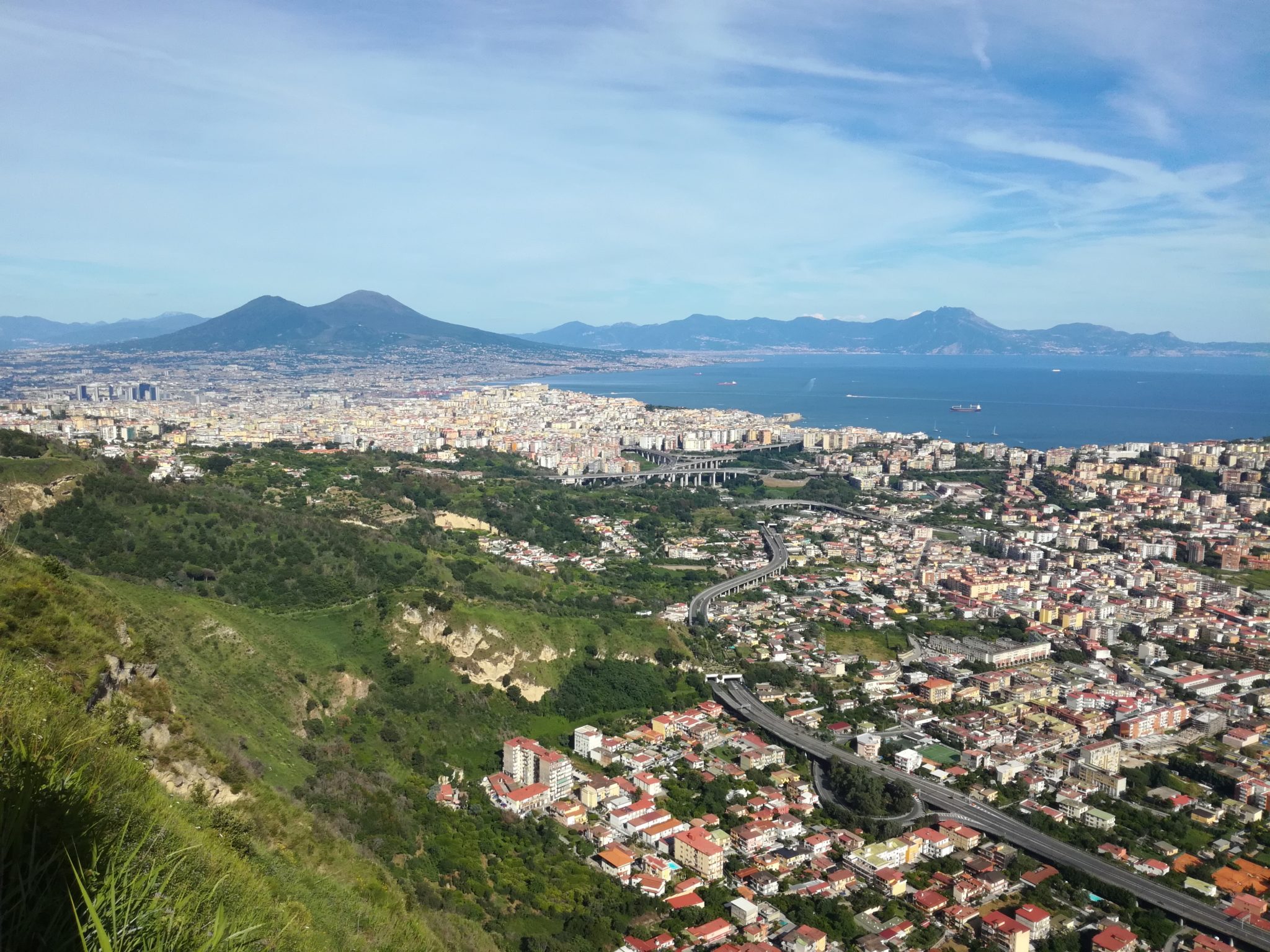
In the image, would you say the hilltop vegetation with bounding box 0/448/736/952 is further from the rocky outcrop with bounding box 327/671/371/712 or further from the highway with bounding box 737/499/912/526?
the highway with bounding box 737/499/912/526

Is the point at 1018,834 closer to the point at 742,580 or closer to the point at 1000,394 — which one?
the point at 742,580

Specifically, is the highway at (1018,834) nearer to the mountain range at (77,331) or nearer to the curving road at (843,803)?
the curving road at (843,803)

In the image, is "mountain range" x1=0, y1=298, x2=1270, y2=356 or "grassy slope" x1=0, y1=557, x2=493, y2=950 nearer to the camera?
"grassy slope" x1=0, y1=557, x2=493, y2=950

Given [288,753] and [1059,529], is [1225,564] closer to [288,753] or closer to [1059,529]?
[1059,529]

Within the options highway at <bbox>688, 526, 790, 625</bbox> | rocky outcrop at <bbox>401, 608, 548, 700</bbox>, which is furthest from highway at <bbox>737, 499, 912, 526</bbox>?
rocky outcrop at <bbox>401, 608, 548, 700</bbox>

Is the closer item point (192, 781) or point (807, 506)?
point (192, 781)

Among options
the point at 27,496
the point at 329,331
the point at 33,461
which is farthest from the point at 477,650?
the point at 329,331
